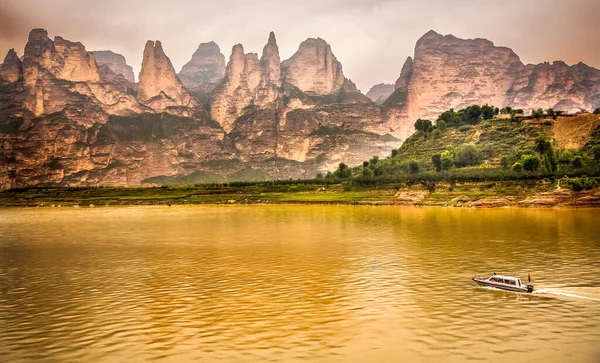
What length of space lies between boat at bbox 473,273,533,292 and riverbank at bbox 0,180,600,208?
81.6 meters

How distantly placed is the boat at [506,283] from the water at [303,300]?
0.52m

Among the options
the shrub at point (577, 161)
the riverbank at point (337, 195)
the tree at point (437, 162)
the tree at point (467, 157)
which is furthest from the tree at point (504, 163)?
the tree at point (437, 162)

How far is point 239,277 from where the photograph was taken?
36906 mm

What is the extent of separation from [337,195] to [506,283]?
11291 cm

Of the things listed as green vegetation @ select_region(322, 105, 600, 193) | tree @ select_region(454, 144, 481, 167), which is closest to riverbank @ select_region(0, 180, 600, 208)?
green vegetation @ select_region(322, 105, 600, 193)

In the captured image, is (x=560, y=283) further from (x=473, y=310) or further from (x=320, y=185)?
(x=320, y=185)

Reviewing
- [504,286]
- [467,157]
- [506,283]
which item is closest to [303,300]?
[504,286]

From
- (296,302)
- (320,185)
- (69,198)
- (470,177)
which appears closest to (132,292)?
(296,302)

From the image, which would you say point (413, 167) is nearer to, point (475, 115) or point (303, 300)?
point (475, 115)

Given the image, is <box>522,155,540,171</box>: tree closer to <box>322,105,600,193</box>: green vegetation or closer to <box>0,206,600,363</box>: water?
<box>322,105,600,193</box>: green vegetation

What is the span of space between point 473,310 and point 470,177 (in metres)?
103

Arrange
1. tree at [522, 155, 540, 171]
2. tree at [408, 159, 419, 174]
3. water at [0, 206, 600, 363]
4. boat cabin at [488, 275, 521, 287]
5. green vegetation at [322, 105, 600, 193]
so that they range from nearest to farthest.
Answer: water at [0, 206, 600, 363], boat cabin at [488, 275, 521, 287], green vegetation at [322, 105, 600, 193], tree at [522, 155, 540, 171], tree at [408, 159, 419, 174]

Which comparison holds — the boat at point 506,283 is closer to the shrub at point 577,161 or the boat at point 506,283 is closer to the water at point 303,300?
the water at point 303,300

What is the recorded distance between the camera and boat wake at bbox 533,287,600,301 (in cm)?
2857
